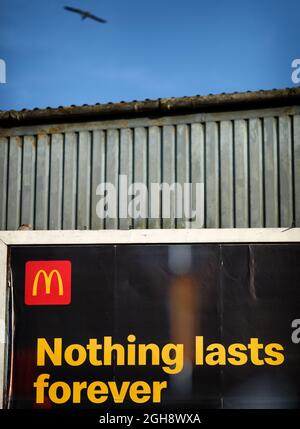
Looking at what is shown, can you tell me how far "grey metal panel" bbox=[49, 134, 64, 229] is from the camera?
8.95m

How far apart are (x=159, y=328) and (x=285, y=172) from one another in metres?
2.88

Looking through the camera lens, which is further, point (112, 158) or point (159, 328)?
point (112, 158)

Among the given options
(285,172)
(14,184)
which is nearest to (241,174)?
(285,172)

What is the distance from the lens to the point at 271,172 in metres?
8.55

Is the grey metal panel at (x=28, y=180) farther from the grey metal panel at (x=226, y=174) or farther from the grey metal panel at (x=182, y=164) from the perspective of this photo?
the grey metal panel at (x=226, y=174)

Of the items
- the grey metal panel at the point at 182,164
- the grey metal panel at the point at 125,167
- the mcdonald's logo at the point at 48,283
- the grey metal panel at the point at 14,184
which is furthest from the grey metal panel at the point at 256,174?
the grey metal panel at the point at 14,184

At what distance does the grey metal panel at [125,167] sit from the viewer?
8.76 m

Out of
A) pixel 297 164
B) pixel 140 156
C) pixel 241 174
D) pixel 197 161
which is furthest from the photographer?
pixel 140 156

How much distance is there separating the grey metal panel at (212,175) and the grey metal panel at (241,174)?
0.90 feet

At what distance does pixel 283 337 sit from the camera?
8234mm

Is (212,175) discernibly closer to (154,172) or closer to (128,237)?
(154,172)

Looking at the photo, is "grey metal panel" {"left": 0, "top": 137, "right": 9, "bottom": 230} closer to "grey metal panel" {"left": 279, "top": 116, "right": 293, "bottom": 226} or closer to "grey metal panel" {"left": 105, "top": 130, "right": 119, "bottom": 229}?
"grey metal panel" {"left": 105, "top": 130, "right": 119, "bottom": 229}
